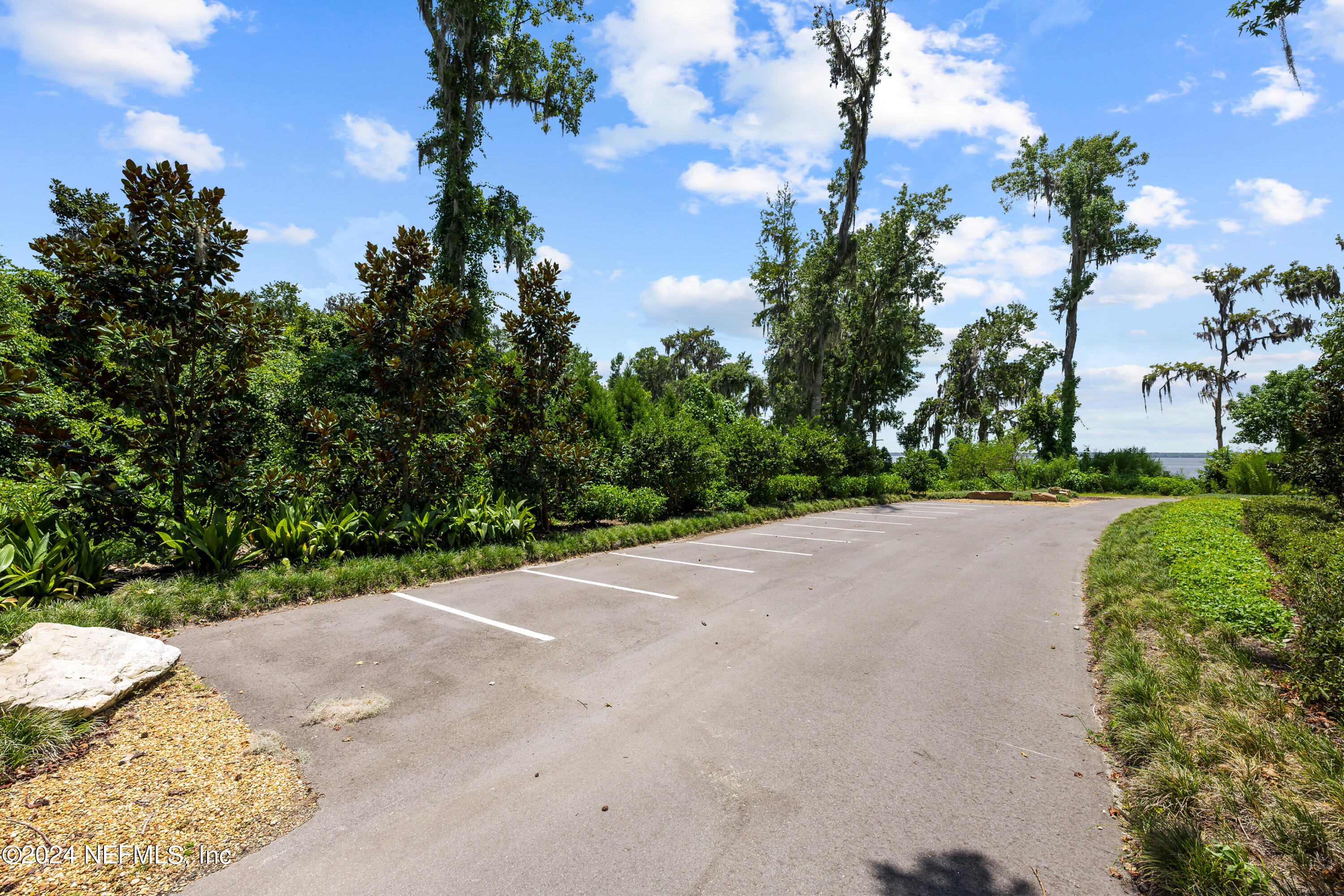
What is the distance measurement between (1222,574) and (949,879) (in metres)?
6.44

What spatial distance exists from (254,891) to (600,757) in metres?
1.72

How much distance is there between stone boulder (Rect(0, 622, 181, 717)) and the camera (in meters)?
3.42

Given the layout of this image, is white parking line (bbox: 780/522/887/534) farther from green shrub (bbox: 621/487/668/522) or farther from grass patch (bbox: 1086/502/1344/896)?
grass patch (bbox: 1086/502/1344/896)

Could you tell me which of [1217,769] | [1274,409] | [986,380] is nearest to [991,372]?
[986,380]

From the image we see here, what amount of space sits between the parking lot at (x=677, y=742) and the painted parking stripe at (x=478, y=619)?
32mm

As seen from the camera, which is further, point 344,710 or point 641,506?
point 641,506

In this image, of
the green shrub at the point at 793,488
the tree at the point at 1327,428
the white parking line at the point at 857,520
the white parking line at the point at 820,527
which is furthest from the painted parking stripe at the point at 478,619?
the tree at the point at 1327,428

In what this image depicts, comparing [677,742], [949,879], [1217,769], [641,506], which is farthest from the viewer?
[641,506]

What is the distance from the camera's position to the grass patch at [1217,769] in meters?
2.44

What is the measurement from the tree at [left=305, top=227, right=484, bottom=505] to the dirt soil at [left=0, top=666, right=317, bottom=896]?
520 cm

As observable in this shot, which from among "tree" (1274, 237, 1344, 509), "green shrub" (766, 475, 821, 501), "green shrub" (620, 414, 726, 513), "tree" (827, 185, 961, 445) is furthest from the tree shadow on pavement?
"tree" (827, 185, 961, 445)

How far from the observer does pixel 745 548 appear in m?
11.1

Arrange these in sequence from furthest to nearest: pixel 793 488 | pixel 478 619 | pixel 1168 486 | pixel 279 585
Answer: pixel 1168 486
pixel 793 488
pixel 279 585
pixel 478 619

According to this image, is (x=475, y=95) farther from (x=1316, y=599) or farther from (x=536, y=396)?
(x=1316, y=599)
